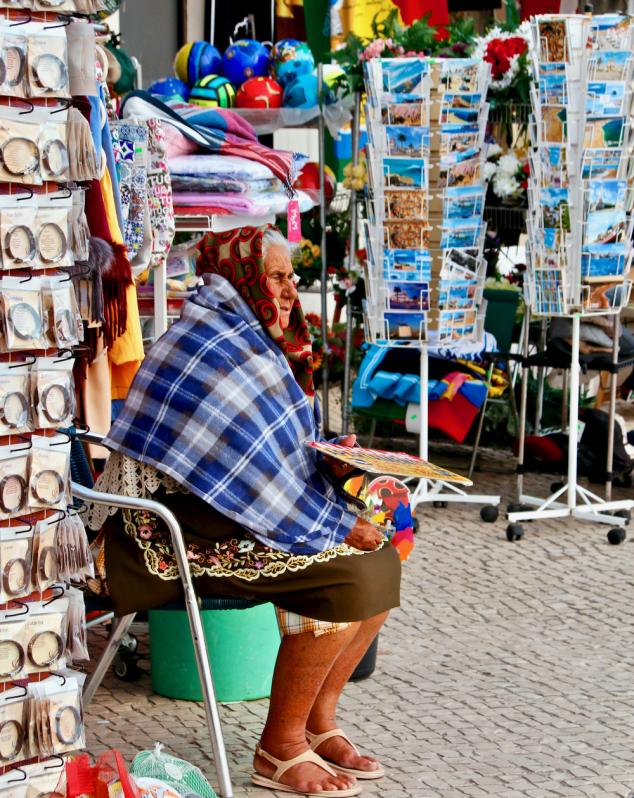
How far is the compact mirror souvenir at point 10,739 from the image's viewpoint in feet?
8.94

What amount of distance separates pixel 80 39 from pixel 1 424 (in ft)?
2.67

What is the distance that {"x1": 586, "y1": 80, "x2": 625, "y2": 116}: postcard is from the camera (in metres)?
6.05

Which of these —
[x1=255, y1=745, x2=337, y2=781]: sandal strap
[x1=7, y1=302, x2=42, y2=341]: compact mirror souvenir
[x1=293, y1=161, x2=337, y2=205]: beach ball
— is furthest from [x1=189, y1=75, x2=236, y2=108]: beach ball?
[x1=7, y1=302, x2=42, y2=341]: compact mirror souvenir

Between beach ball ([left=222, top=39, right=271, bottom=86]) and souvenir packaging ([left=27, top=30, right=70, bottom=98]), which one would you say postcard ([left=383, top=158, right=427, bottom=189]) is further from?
souvenir packaging ([left=27, top=30, right=70, bottom=98])

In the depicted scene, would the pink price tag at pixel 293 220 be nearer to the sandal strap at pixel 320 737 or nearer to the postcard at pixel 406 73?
the postcard at pixel 406 73

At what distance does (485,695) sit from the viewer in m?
4.49

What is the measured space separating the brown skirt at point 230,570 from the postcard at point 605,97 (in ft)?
10.4

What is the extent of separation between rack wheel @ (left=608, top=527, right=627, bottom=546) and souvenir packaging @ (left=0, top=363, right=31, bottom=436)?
164 inches

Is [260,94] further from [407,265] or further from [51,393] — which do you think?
[51,393]

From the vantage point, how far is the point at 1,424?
2666 mm

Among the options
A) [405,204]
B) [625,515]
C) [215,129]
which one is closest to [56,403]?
[405,204]

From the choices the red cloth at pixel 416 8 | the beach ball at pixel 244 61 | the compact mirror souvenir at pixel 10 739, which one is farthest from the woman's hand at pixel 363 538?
the red cloth at pixel 416 8

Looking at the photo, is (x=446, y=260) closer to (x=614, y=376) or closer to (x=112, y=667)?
(x=614, y=376)

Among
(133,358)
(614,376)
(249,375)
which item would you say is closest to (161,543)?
(249,375)
